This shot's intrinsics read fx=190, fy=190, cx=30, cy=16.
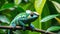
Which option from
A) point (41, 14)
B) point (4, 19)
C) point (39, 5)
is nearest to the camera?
point (39, 5)

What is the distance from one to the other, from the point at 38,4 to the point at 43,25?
13.8 inches

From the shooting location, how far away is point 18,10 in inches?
59.8

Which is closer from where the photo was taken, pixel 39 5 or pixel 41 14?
pixel 39 5

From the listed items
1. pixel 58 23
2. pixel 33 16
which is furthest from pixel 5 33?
pixel 33 16

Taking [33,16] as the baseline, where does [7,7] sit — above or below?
above

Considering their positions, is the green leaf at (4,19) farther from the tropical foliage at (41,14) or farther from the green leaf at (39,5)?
the green leaf at (39,5)

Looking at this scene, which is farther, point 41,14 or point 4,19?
point 41,14

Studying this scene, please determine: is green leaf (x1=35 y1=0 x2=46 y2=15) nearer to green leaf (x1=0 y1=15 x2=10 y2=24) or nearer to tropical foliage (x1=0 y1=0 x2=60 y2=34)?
tropical foliage (x1=0 y1=0 x2=60 y2=34)

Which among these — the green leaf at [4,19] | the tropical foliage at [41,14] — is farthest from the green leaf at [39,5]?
the green leaf at [4,19]

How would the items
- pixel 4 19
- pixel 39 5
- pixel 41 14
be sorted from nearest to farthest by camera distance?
pixel 39 5
pixel 4 19
pixel 41 14

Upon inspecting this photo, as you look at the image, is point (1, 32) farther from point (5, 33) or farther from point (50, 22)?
point (50, 22)

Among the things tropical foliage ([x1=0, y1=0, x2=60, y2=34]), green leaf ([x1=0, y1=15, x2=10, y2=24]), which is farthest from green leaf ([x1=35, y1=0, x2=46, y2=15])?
green leaf ([x1=0, y1=15, x2=10, y2=24])

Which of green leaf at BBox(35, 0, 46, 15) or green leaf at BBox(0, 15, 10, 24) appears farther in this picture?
green leaf at BBox(0, 15, 10, 24)

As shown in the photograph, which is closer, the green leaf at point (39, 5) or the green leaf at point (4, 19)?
the green leaf at point (39, 5)
